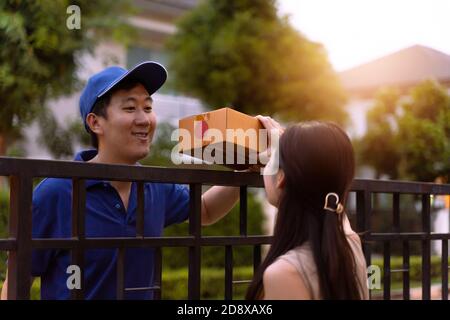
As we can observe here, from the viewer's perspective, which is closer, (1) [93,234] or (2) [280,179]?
(2) [280,179]

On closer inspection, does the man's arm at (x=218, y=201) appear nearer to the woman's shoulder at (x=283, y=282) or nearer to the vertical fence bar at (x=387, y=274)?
the vertical fence bar at (x=387, y=274)

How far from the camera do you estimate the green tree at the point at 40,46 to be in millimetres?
6133

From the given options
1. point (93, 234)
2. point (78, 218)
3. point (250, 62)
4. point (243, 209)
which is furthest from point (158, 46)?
point (78, 218)

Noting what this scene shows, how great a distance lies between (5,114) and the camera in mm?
7074

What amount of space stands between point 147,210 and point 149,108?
330mm

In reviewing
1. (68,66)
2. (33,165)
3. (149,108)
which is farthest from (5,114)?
(33,165)

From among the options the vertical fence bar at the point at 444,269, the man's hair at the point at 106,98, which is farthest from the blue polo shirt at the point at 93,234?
the vertical fence bar at the point at 444,269

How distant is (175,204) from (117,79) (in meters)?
0.47

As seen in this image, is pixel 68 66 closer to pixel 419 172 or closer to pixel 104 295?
pixel 104 295

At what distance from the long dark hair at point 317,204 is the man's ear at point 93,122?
0.82m

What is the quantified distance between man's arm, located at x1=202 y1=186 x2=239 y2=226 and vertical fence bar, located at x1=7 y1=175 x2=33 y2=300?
2.85 feet

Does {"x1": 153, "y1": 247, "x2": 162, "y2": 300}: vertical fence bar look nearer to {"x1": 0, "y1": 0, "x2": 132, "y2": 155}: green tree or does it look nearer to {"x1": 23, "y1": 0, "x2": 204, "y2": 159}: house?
{"x1": 0, "y1": 0, "x2": 132, "y2": 155}: green tree

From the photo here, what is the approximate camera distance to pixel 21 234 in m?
1.71

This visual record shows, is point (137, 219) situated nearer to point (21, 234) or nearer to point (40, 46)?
point (21, 234)
